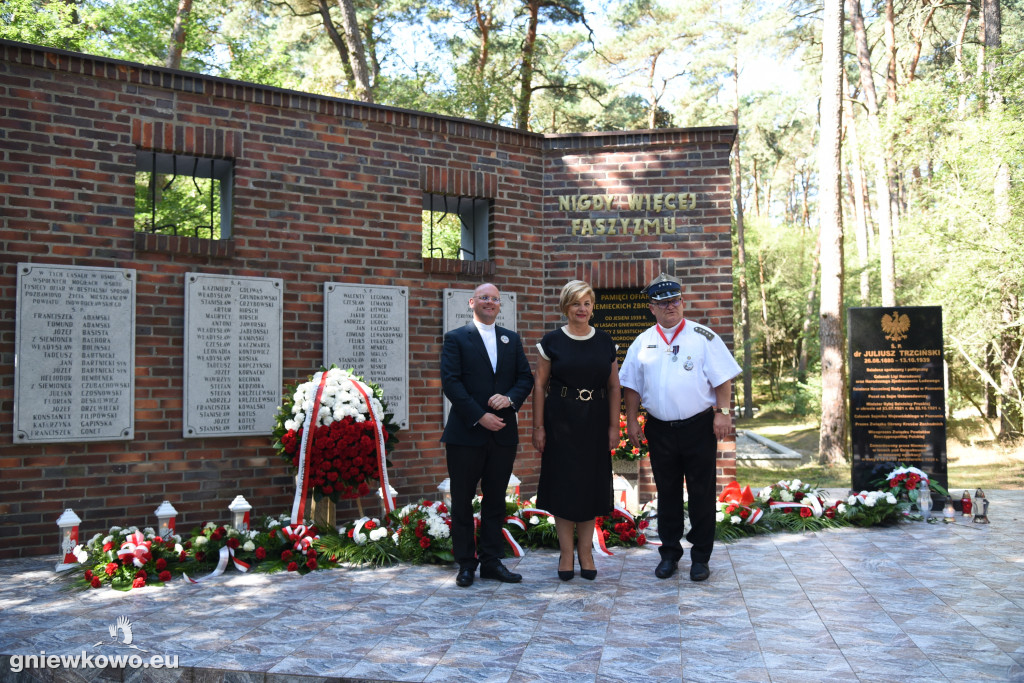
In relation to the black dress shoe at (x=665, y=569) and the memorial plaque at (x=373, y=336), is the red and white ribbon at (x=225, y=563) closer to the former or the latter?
the memorial plaque at (x=373, y=336)

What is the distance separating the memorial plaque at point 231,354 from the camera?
5973 millimetres

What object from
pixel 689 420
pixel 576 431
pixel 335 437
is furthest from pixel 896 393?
pixel 335 437

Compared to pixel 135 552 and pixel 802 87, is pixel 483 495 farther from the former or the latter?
pixel 802 87

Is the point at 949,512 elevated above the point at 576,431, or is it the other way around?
the point at 576,431

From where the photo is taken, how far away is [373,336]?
6719mm

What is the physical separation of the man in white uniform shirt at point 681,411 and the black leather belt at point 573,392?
35 cm

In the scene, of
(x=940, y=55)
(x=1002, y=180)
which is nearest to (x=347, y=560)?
(x=1002, y=180)

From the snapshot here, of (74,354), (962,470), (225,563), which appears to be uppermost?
(74,354)

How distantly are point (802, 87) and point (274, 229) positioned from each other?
24333 millimetres

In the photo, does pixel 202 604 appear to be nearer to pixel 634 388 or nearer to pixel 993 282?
pixel 634 388

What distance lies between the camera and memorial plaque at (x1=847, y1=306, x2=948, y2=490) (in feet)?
23.4

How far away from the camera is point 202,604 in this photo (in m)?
4.21

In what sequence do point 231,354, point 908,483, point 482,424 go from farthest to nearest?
1. point 908,483
2. point 231,354
3. point 482,424

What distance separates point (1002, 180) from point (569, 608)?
11.8m
